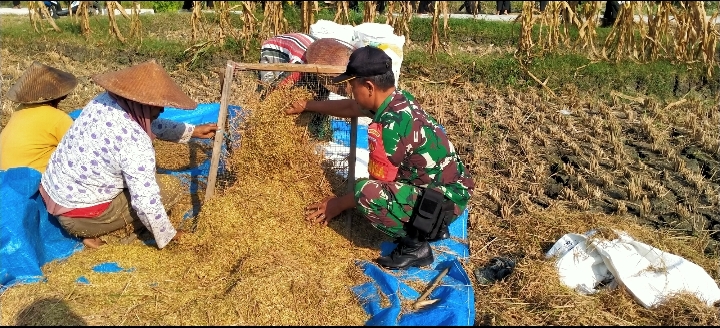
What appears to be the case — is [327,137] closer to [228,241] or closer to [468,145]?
[228,241]

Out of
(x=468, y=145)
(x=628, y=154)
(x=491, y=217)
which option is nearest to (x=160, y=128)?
(x=491, y=217)

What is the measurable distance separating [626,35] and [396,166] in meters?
6.45

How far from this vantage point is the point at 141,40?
29.6ft

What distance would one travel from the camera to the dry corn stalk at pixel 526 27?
8555mm

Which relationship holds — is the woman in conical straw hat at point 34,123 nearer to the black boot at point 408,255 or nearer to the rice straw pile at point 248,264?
the rice straw pile at point 248,264

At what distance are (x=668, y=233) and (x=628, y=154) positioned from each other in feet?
5.37

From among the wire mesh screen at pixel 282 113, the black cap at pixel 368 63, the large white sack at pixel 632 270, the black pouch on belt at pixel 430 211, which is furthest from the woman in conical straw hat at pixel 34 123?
the large white sack at pixel 632 270

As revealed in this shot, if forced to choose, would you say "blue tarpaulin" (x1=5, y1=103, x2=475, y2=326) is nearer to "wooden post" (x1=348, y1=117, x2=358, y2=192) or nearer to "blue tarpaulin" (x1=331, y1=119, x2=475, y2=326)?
"blue tarpaulin" (x1=331, y1=119, x2=475, y2=326)

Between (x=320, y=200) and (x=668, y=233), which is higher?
(x=320, y=200)

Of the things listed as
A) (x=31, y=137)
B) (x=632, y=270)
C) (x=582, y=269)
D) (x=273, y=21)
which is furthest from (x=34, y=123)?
(x=273, y=21)

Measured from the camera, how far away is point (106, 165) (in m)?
3.41

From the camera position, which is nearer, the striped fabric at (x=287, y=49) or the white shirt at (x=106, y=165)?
the white shirt at (x=106, y=165)

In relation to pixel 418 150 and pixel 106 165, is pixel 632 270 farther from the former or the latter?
pixel 106 165

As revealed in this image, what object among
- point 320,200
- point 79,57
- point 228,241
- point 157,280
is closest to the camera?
point 157,280
